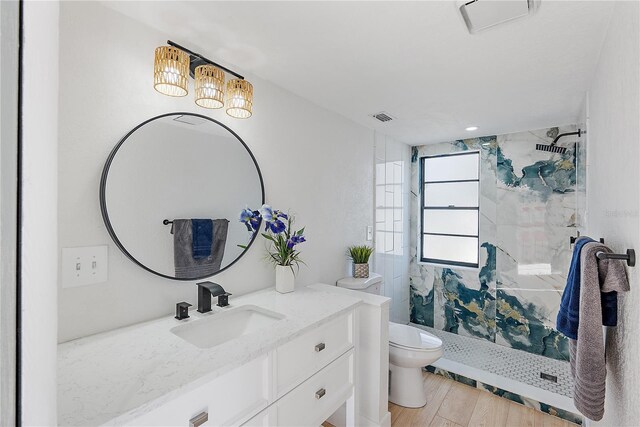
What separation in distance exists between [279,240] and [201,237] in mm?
478

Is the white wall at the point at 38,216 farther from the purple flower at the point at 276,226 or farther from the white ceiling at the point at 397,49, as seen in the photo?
the purple flower at the point at 276,226

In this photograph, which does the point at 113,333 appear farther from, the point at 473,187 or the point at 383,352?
the point at 473,187

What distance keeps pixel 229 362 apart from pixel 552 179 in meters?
3.14

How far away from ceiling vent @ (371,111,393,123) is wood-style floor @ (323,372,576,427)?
2.23 m

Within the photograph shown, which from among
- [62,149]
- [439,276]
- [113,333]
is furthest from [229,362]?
[439,276]

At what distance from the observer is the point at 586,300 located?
1.06 m

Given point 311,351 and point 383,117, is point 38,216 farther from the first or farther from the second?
point 383,117

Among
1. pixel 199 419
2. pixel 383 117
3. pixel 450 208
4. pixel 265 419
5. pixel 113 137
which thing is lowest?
pixel 265 419

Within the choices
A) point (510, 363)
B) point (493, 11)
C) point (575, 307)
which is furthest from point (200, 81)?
point (510, 363)

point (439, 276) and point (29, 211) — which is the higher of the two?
point (29, 211)

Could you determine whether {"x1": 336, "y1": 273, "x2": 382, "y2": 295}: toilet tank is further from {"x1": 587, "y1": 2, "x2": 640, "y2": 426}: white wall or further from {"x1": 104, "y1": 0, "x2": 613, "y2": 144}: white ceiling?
{"x1": 587, "y1": 2, "x2": 640, "y2": 426}: white wall

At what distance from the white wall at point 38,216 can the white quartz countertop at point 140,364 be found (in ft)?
1.96

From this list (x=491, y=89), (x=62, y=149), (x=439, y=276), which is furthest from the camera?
(x=439, y=276)

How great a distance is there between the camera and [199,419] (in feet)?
3.15
